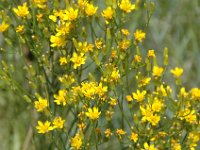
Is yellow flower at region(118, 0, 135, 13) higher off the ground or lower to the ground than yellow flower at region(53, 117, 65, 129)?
higher

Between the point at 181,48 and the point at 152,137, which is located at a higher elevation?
the point at 181,48

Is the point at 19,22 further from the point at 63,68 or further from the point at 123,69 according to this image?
the point at 123,69

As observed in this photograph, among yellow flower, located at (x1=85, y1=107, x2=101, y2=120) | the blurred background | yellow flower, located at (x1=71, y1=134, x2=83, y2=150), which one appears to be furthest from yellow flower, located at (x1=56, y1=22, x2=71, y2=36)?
the blurred background

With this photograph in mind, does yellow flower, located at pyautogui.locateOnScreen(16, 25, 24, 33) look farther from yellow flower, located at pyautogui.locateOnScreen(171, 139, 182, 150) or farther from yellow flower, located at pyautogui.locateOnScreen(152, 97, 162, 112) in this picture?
yellow flower, located at pyautogui.locateOnScreen(171, 139, 182, 150)

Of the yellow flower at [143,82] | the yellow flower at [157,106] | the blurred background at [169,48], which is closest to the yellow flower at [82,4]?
the yellow flower at [143,82]

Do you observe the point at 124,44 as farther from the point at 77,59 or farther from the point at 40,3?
the point at 40,3

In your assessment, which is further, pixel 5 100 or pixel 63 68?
pixel 5 100

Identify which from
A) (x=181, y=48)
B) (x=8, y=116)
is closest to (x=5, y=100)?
(x=8, y=116)

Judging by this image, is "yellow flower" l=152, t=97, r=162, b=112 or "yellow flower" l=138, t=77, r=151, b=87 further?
"yellow flower" l=138, t=77, r=151, b=87

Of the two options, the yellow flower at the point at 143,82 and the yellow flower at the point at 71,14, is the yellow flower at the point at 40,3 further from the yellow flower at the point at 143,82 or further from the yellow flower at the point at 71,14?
the yellow flower at the point at 143,82
